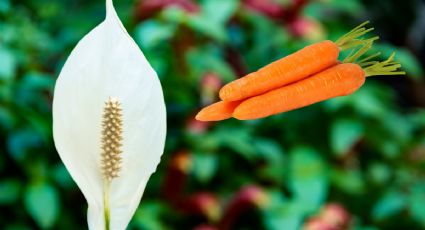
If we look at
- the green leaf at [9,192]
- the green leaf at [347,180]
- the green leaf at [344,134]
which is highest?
the green leaf at [344,134]

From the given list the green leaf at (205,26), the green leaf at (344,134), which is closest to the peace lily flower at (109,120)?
the green leaf at (205,26)

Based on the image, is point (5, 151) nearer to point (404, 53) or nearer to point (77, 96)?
point (404, 53)

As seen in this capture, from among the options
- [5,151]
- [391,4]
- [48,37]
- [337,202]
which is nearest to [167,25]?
[48,37]

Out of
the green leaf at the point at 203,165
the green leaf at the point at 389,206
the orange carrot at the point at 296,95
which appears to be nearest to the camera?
the orange carrot at the point at 296,95

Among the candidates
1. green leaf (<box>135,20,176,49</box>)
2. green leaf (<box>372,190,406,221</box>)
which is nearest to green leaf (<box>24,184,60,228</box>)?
green leaf (<box>135,20,176,49</box>)

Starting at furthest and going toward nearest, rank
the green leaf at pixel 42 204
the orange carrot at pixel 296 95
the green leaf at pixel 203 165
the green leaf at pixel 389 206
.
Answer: the green leaf at pixel 389 206, the green leaf at pixel 203 165, the green leaf at pixel 42 204, the orange carrot at pixel 296 95

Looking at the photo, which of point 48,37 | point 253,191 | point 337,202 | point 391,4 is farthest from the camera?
point 391,4

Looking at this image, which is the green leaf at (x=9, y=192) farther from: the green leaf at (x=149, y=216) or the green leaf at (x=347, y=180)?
the green leaf at (x=347, y=180)

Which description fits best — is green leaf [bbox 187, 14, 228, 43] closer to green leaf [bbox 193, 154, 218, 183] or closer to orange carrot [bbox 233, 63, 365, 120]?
green leaf [bbox 193, 154, 218, 183]
